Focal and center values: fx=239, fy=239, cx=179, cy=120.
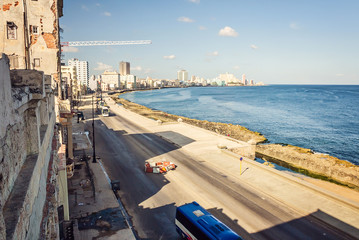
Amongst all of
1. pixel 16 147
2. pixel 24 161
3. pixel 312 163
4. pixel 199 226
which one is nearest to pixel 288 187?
pixel 199 226

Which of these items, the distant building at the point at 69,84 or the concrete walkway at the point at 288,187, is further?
the distant building at the point at 69,84

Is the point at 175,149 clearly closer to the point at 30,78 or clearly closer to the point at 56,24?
the point at 56,24

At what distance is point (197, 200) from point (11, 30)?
22550 millimetres

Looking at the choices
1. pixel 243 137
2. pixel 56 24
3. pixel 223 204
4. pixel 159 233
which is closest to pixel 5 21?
pixel 56 24

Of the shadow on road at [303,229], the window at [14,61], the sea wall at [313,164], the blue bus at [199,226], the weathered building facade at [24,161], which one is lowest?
the sea wall at [313,164]

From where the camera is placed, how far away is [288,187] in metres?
19.7

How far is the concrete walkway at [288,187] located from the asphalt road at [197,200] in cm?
70

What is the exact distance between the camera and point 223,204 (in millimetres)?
17047

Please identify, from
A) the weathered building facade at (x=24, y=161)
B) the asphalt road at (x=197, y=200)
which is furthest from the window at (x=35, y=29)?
the weathered building facade at (x=24, y=161)

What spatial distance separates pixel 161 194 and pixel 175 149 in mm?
→ 12492

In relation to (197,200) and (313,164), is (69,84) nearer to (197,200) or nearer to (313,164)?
(197,200)

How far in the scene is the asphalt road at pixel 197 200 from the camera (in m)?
14.2

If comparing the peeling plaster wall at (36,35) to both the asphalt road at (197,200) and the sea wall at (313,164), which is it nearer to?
the asphalt road at (197,200)

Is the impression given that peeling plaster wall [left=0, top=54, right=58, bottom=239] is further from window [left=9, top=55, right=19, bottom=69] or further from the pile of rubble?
window [left=9, top=55, right=19, bottom=69]
